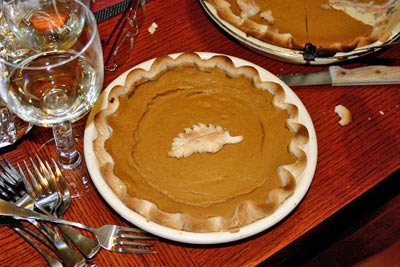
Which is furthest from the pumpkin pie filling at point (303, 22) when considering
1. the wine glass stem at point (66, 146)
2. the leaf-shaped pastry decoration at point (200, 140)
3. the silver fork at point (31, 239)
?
the silver fork at point (31, 239)

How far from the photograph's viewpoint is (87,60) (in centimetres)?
77

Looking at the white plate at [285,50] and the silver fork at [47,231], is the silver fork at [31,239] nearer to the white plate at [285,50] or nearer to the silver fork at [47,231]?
the silver fork at [47,231]

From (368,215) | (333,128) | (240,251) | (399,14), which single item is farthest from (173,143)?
(399,14)

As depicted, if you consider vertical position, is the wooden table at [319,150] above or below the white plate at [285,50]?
below

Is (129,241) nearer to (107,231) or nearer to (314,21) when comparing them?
(107,231)

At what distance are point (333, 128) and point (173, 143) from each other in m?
0.30

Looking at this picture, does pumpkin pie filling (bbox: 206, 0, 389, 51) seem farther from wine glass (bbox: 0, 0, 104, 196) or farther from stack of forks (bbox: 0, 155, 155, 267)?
stack of forks (bbox: 0, 155, 155, 267)

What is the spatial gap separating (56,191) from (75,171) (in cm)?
6

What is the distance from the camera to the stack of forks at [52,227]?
78cm

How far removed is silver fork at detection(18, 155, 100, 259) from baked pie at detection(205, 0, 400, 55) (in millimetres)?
442

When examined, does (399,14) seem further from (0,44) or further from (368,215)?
(0,44)

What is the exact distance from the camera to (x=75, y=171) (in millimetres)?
890

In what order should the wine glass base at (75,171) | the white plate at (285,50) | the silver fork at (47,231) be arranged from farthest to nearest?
the white plate at (285,50) < the wine glass base at (75,171) < the silver fork at (47,231)

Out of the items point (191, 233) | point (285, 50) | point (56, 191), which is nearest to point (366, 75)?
point (285, 50)
